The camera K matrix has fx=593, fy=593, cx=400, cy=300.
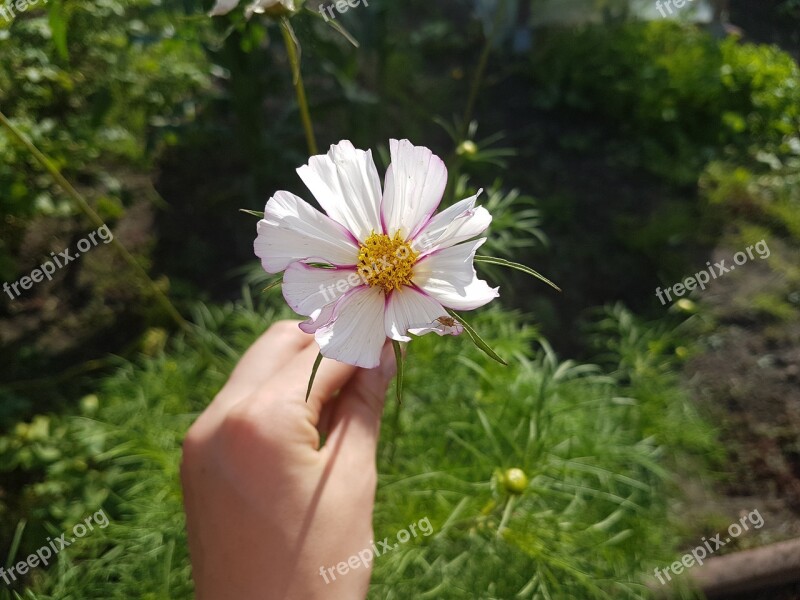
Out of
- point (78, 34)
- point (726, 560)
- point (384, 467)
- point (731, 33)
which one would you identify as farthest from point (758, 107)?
point (78, 34)

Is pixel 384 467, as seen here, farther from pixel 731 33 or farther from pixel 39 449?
pixel 731 33

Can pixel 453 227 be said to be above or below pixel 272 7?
below

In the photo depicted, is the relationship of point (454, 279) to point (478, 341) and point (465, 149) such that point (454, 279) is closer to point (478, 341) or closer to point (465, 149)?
point (478, 341)

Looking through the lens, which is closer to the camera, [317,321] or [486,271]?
[317,321]

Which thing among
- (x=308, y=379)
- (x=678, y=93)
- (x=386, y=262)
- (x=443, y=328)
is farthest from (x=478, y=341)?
(x=678, y=93)

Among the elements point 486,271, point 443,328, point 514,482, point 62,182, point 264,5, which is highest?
point 62,182
